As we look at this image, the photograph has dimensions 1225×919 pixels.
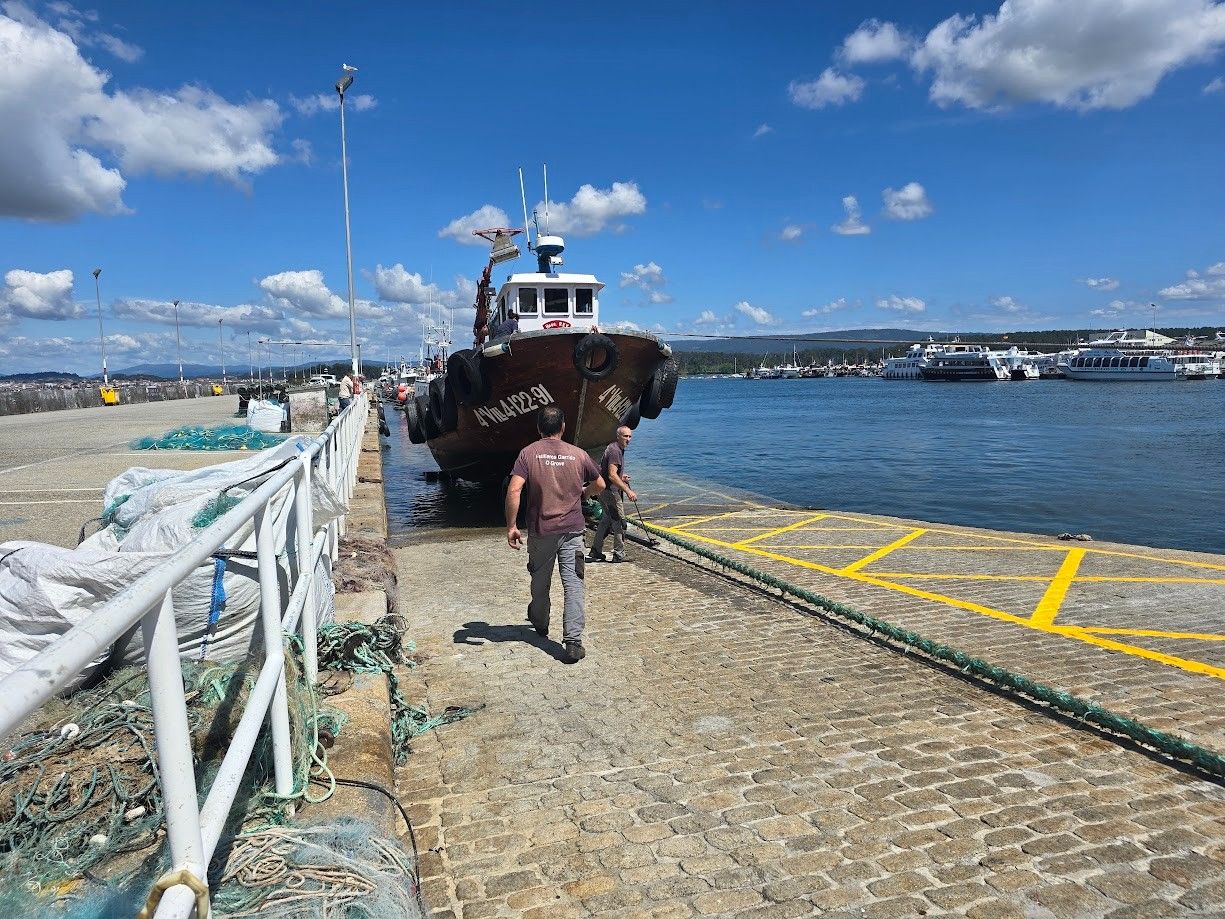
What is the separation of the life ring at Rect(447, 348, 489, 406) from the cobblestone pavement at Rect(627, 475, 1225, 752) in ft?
12.0

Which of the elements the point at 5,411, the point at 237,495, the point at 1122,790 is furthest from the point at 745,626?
the point at 5,411

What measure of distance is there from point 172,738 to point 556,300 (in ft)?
44.8

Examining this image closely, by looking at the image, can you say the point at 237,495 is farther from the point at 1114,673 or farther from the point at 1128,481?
the point at 1128,481

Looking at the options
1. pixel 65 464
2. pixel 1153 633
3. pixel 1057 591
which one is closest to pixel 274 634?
pixel 1153 633

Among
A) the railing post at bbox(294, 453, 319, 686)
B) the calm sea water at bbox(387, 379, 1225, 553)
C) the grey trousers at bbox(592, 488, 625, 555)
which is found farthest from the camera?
the calm sea water at bbox(387, 379, 1225, 553)

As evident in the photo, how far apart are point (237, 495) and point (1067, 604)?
6.56 m

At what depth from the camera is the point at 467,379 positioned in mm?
12305

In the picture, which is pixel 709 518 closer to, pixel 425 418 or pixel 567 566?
pixel 425 418

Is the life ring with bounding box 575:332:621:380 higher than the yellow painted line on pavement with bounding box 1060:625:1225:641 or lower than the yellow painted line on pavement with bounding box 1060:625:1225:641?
higher

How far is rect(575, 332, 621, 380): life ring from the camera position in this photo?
38.7ft

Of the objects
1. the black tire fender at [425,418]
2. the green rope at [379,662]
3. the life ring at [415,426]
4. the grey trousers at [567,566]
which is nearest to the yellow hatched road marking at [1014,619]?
the grey trousers at [567,566]

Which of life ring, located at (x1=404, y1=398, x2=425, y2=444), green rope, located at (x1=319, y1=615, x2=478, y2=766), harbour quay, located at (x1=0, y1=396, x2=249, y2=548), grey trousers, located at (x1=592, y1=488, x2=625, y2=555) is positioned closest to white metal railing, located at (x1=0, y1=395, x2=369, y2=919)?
green rope, located at (x1=319, y1=615, x2=478, y2=766)

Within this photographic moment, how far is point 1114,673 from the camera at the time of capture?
5.12 m

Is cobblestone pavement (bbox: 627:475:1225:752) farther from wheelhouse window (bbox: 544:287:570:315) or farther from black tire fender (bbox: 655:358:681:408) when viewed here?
wheelhouse window (bbox: 544:287:570:315)
